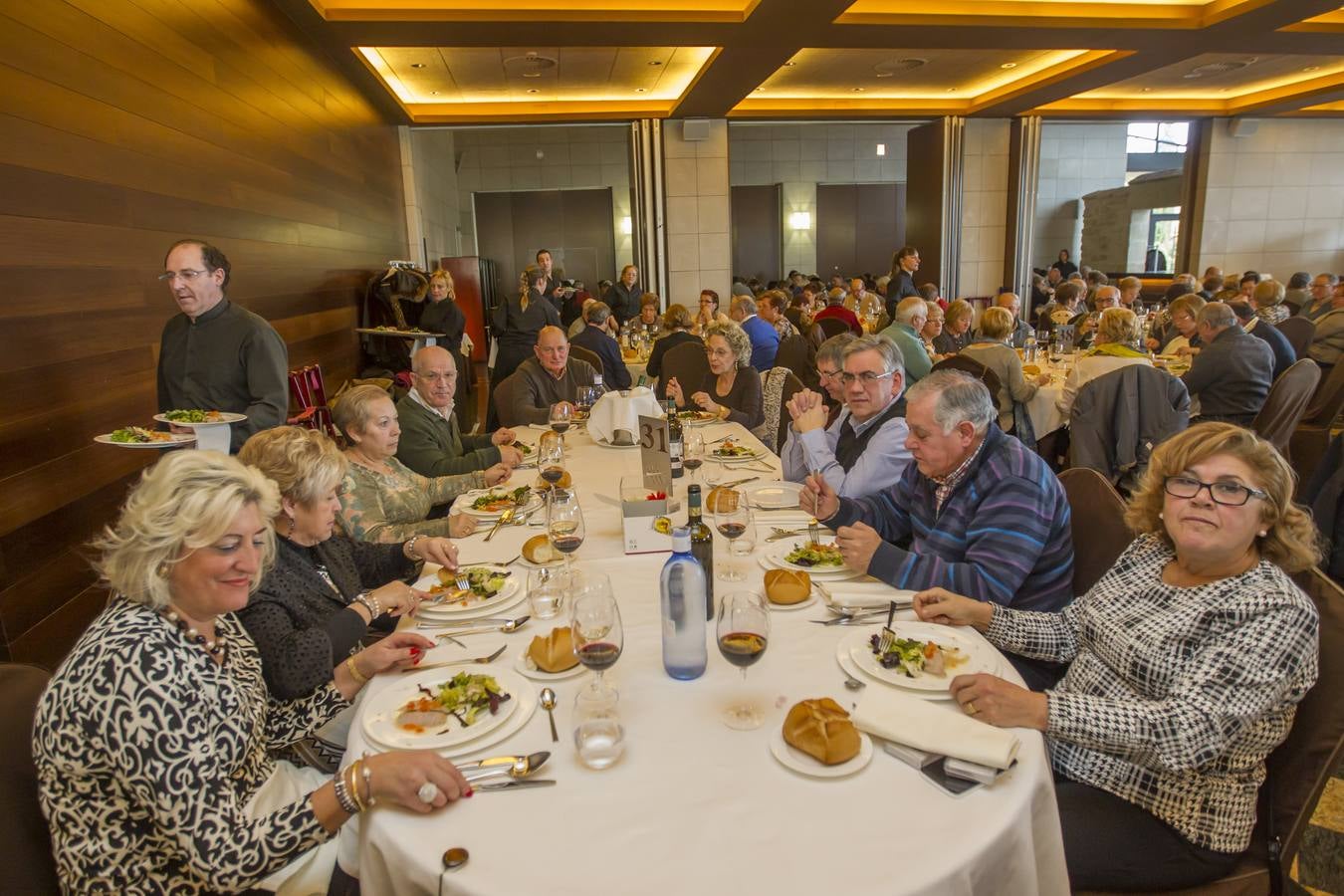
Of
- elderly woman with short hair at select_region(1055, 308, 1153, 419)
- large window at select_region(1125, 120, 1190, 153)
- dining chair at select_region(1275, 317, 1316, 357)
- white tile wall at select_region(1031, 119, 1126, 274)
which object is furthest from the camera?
large window at select_region(1125, 120, 1190, 153)

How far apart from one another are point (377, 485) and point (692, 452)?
1234 mm

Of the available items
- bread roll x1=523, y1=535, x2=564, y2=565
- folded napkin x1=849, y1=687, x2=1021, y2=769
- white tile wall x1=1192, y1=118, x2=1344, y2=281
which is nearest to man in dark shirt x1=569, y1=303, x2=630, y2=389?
bread roll x1=523, y1=535, x2=564, y2=565

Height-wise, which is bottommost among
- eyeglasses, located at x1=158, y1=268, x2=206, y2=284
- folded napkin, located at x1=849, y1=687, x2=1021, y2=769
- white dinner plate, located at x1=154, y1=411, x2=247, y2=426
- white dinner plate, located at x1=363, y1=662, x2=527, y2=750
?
white dinner plate, located at x1=363, y1=662, x2=527, y2=750

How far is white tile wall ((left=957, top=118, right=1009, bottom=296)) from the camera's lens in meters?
10.9

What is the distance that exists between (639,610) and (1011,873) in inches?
37.1

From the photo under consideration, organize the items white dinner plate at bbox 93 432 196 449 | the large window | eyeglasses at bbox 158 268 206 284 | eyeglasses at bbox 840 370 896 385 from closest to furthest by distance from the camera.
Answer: white dinner plate at bbox 93 432 196 449, eyeglasses at bbox 840 370 896 385, eyeglasses at bbox 158 268 206 284, the large window

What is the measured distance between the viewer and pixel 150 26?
3736mm

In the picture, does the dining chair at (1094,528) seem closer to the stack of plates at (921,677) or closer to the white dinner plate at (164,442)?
the stack of plates at (921,677)

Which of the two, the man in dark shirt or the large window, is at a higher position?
the large window

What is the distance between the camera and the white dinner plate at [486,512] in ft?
8.82

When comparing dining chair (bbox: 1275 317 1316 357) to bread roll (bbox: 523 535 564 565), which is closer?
bread roll (bbox: 523 535 564 565)

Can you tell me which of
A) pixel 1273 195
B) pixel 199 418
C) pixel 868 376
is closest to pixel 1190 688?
pixel 868 376

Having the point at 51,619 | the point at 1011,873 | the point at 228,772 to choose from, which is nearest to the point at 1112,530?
the point at 1011,873

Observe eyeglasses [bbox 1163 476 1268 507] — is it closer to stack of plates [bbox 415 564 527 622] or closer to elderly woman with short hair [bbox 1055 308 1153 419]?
stack of plates [bbox 415 564 527 622]
